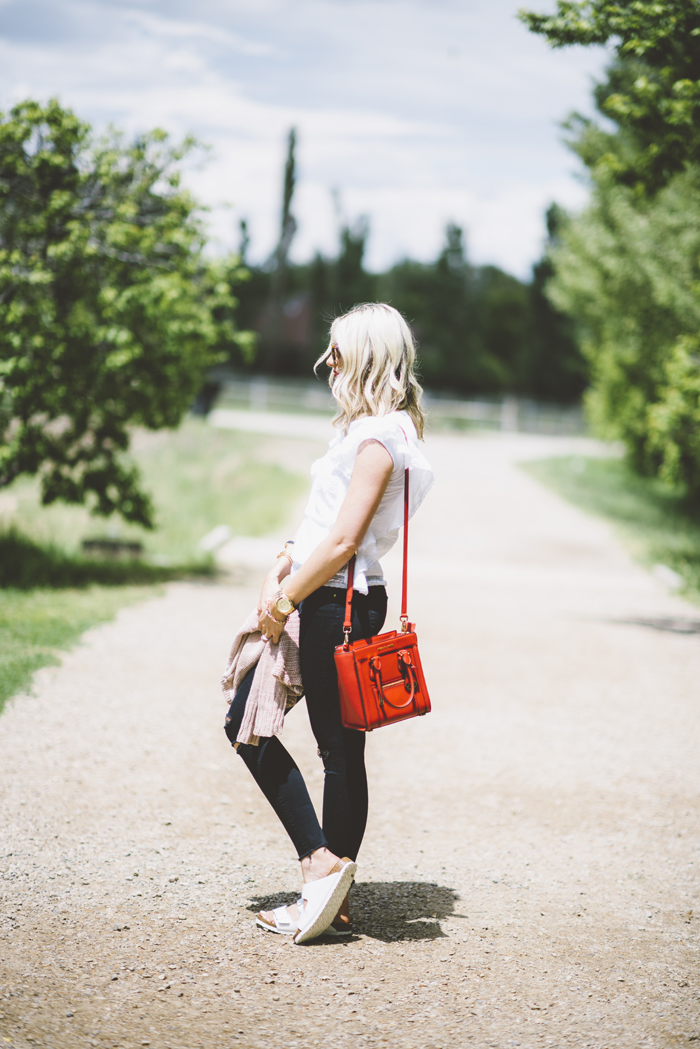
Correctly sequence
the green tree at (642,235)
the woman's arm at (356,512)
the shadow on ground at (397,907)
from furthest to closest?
the green tree at (642,235) < the shadow on ground at (397,907) < the woman's arm at (356,512)

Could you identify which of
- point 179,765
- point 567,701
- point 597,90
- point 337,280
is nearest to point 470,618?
point 567,701

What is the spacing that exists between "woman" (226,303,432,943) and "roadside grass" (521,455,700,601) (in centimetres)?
807

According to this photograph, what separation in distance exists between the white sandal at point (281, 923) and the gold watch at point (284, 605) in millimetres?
958

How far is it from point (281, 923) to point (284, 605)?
1.05 meters

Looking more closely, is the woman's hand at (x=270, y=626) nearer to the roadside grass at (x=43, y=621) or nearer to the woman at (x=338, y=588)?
the woman at (x=338, y=588)

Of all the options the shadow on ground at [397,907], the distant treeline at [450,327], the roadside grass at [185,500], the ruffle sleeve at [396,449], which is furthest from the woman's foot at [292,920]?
the distant treeline at [450,327]

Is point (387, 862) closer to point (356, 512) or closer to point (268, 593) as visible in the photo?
point (268, 593)

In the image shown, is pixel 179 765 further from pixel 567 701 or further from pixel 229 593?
pixel 229 593

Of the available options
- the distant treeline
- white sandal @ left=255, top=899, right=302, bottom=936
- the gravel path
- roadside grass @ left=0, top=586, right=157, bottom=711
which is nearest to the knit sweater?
white sandal @ left=255, top=899, right=302, bottom=936

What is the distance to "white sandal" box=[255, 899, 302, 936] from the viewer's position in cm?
311

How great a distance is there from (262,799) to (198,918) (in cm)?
120

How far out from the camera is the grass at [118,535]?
7145 millimetres

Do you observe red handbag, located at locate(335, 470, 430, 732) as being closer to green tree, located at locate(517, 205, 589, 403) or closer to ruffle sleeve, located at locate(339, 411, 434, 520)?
ruffle sleeve, located at locate(339, 411, 434, 520)

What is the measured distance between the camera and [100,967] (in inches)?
113
